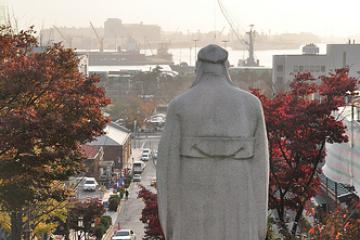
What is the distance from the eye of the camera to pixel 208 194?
528cm

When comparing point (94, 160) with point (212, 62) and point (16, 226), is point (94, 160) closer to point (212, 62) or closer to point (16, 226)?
point (16, 226)

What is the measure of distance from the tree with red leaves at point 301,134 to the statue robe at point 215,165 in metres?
8.88

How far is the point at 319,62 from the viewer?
59875 millimetres

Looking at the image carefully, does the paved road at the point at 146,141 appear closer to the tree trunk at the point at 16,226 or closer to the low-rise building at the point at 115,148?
the low-rise building at the point at 115,148

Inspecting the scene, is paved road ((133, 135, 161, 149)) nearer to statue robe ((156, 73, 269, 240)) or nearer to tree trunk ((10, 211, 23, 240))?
tree trunk ((10, 211, 23, 240))

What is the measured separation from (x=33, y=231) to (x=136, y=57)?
16925 cm

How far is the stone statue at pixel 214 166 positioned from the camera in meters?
5.26

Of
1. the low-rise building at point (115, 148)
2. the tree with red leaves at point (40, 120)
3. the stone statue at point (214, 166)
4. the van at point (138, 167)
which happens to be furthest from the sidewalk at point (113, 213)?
the stone statue at point (214, 166)

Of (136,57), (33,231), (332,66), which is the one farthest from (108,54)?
(33,231)

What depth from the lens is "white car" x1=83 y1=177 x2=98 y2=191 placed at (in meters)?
31.9

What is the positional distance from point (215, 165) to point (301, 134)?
9.33 m

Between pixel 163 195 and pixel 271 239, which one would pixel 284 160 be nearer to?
pixel 271 239

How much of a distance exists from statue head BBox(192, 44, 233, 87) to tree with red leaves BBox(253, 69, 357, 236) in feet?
29.2

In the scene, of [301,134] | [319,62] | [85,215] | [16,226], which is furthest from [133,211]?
[319,62]
